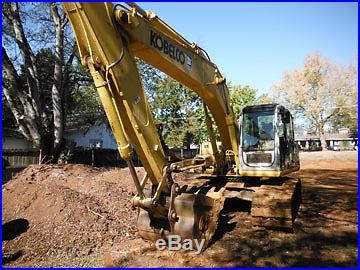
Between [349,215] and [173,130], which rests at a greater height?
[173,130]

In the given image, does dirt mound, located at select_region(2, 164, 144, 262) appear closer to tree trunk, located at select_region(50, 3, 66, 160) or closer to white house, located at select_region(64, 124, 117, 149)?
tree trunk, located at select_region(50, 3, 66, 160)

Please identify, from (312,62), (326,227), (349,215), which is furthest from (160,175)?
(312,62)

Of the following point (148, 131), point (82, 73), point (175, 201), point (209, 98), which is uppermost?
point (82, 73)

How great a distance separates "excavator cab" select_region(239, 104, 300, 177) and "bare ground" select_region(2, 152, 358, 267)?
1.18 meters

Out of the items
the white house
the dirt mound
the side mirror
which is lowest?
the dirt mound

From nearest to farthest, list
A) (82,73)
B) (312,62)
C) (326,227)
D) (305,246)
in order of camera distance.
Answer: (305,246)
(326,227)
(82,73)
(312,62)

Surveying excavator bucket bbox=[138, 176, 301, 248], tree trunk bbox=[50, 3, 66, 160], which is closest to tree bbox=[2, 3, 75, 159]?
tree trunk bbox=[50, 3, 66, 160]

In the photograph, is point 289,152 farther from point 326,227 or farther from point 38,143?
point 38,143

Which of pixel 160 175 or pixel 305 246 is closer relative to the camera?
pixel 160 175

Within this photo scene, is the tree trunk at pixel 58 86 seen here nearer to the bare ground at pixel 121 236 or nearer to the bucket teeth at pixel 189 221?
the bare ground at pixel 121 236

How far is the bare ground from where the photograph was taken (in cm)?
493

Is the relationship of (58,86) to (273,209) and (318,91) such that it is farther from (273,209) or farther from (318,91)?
(318,91)

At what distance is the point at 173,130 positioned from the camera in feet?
98.4

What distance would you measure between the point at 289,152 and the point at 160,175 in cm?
394
